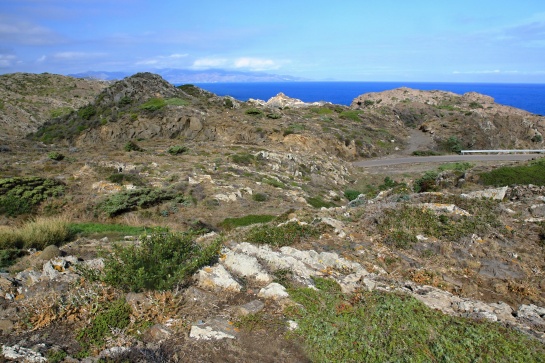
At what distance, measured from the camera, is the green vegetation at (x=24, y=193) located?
16.2 meters

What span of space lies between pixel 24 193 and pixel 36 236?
7.39m

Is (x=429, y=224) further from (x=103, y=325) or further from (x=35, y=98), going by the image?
(x=35, y=98)

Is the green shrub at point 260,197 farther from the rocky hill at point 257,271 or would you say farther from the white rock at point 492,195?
the white rock at point 492,195

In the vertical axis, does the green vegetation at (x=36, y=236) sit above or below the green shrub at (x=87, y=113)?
below

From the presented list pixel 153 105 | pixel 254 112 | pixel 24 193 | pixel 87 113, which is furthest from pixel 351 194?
pixel 87 113

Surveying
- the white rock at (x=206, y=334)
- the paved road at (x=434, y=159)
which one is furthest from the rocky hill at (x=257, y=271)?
the paved road at (x=434, y=159)

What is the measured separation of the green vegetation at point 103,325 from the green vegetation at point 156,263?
1.27ft

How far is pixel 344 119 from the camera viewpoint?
5088 centimetres

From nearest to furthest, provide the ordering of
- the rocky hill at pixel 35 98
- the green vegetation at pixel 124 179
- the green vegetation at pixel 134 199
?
1. the green vegetation at pixel 134 199
2. the green vegetation at pixel 124 179
3. the rocky hill at pixel 35 98

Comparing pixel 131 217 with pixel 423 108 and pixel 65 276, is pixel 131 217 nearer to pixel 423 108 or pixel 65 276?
pixel 65 276

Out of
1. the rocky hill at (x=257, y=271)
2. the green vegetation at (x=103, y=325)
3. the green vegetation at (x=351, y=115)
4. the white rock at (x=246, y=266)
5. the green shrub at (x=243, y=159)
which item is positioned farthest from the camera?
the green vegetation at (x=351, y=115)

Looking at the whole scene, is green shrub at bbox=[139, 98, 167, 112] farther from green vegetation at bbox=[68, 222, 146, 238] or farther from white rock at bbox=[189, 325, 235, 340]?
white rock at bbox=[189, 325, 235, 340]

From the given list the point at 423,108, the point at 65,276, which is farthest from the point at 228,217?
the point at 423,108

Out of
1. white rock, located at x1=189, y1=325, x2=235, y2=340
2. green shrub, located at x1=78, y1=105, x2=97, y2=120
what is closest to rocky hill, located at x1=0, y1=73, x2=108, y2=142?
green shrub, located at x1=78, y1=105, x2=97, y2=120
